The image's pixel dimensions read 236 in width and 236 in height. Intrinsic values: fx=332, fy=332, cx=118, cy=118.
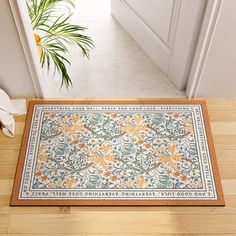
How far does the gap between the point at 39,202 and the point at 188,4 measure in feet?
4.06

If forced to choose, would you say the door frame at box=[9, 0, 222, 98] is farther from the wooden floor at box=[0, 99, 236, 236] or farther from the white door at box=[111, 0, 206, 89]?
the wooden floor at box=[0, 99, 236, 236]

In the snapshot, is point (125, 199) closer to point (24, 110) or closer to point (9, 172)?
point (9, 172)

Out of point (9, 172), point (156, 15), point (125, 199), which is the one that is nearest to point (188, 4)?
point (156, 15)

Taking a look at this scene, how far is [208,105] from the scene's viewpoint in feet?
6.63

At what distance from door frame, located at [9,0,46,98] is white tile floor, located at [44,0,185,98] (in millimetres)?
157

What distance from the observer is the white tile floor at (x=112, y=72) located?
2.09 m

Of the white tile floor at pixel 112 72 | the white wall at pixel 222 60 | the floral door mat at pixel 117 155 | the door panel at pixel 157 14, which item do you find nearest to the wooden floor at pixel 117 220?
the floral door mat at pixel 117 155

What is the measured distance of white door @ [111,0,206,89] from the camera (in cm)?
170

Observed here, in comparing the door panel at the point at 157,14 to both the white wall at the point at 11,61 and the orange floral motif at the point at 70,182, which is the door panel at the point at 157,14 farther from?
the orange floral motif at the point at 70,182

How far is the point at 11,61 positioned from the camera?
70.9 inches

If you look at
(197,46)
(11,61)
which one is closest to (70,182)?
(11,61)

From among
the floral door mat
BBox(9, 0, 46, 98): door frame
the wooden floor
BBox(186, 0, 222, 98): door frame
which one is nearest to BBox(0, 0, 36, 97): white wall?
BBox(9, 0, 46, 98): door frame

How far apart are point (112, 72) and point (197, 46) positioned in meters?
0.64

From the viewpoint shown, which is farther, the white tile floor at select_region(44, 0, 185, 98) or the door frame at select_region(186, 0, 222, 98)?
the white tile floor at select_region(44, 0, 185, 98)
